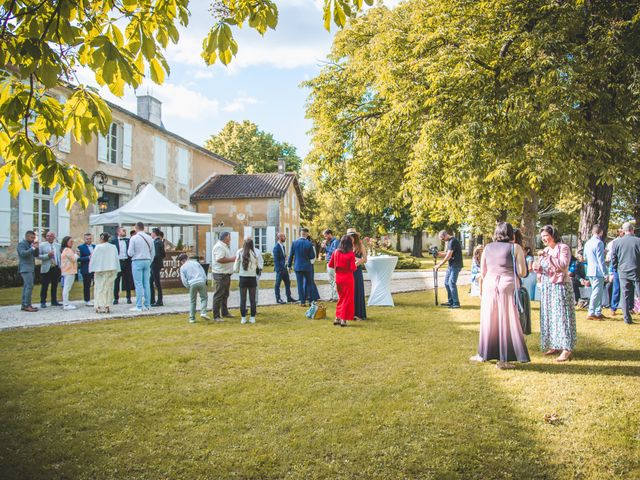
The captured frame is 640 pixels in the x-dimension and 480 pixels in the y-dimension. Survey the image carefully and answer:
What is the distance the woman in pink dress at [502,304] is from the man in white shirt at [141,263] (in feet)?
24.7

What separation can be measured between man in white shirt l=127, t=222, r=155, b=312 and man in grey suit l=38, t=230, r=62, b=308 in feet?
6.74

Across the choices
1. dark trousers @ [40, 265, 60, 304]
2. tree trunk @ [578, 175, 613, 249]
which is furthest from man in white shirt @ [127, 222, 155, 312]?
tree trunk @ [578, 175, 613, 249]

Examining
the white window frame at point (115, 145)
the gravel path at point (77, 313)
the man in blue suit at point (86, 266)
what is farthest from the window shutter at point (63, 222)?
the gravel path at point (77, 313)

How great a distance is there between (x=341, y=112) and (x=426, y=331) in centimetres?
1077

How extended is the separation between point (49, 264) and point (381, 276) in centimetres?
796

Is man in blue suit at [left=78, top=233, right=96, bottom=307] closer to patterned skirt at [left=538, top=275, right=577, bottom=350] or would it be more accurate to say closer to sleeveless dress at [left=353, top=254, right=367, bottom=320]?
sleeveless dress at [left=353, top=254, right=367, bottom=320]

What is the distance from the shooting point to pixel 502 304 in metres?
5.35

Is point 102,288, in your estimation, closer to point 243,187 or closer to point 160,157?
point 160,157

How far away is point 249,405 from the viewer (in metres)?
4.27

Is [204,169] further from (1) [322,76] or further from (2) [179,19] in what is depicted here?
(2) [179,19]

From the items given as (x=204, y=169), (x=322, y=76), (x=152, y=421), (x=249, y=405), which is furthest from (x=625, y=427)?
(x=204, y=169)

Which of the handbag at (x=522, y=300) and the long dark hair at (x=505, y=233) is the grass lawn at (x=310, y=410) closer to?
the handbag at (x=522, y=300)

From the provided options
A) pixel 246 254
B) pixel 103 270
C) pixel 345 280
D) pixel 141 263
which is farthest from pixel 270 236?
pixel 345 280

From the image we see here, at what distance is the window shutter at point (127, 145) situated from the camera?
2056 cm
